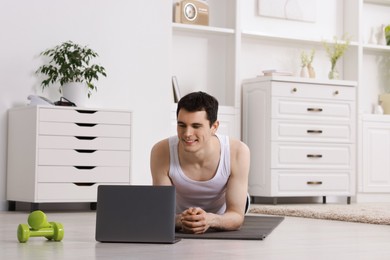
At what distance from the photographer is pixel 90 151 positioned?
5309 millimetres

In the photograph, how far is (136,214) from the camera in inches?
118

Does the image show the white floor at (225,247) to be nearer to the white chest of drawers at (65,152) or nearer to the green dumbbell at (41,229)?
the green dumbbell at (41,229)

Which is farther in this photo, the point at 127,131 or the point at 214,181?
the point at 127,131

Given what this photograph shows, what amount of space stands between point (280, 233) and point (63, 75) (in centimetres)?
226

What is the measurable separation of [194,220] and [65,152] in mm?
2122

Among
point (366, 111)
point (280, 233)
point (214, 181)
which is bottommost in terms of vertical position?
point (280, 233)

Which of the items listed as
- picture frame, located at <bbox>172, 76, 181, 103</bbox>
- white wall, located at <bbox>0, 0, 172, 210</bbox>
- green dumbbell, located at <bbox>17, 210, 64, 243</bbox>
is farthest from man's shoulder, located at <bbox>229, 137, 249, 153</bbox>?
picture frame, located at <bbox>172, 76, 181, 103</bbox>

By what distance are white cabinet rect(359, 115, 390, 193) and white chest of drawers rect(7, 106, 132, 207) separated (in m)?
2.50

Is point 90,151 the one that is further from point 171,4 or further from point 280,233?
point 280,233

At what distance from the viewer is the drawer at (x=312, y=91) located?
20.6 feet

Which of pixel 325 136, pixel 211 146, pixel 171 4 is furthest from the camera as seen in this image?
pixel 325 136

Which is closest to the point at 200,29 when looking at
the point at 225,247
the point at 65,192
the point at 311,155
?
the point at 311,155

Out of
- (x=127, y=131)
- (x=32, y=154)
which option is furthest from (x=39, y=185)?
(x=127, y=131)

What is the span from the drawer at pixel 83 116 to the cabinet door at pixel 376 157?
8.30 ft
